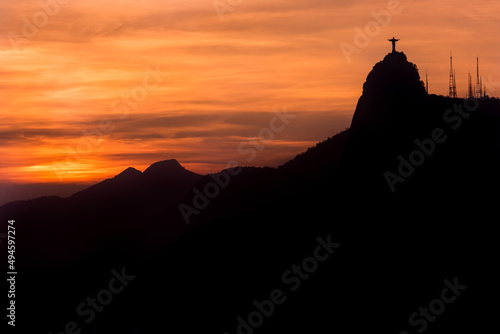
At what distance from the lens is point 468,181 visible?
73562 millimetres

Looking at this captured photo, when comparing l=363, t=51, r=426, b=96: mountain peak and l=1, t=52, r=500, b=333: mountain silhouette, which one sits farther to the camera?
l=363, t=51, r=426, b=96: mountain peak

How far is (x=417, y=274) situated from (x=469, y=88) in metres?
78.6

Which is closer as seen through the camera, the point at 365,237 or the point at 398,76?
the point at 365,237

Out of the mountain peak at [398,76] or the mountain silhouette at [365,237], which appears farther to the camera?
the mountain peak at [398,76]

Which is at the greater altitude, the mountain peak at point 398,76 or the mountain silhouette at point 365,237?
the mountain peak at point 398,76

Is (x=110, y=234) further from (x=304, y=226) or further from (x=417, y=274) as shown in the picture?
(x=417, y=274)

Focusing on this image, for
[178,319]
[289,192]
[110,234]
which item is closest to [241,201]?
[289,192]

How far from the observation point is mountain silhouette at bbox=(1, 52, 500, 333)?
69062 mm

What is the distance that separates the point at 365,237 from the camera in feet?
254

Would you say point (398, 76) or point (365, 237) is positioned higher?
point (398, 76)

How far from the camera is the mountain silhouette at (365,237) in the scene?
227 ft

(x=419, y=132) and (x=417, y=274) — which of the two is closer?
(x=417, y=274)

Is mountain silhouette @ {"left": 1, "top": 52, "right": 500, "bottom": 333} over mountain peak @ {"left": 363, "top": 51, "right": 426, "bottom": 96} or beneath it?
beneath

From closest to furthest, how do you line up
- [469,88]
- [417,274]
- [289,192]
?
[417,274] < [289,192] < [469,88]
